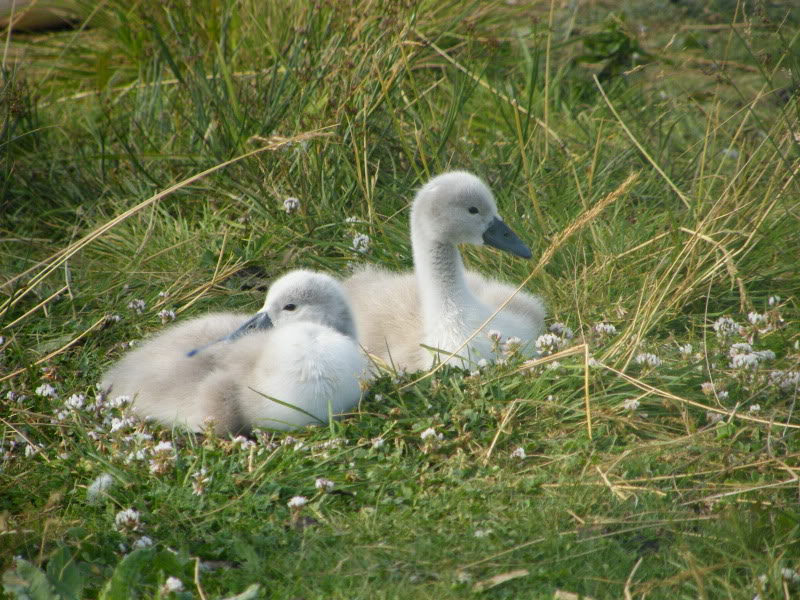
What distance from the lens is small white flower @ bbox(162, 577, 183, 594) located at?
2748 mm

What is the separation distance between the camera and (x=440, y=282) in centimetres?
421

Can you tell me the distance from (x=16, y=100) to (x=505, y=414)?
9.92ft

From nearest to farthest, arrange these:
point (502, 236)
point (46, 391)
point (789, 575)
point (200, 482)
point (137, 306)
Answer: point (789, 575) < point (200, 482) < point (46, 391) < point (502, 236) < point (137, 306)

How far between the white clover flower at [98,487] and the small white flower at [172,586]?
670 millimetres

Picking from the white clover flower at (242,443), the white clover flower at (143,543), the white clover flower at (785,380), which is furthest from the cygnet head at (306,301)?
the white clover flower at (785,380)

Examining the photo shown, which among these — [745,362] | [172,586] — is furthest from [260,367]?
[745,362]

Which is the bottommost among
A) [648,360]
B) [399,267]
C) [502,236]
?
[399,267]

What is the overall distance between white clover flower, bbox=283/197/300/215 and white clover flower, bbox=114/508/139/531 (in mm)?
2352

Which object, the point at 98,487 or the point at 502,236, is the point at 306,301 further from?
the point at 98,487

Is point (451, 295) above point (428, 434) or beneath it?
above

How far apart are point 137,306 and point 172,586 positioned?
7.34ft

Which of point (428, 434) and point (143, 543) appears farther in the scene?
point (428, 434)

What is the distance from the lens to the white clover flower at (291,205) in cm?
511

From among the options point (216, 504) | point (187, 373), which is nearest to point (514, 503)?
point (216, 504)
